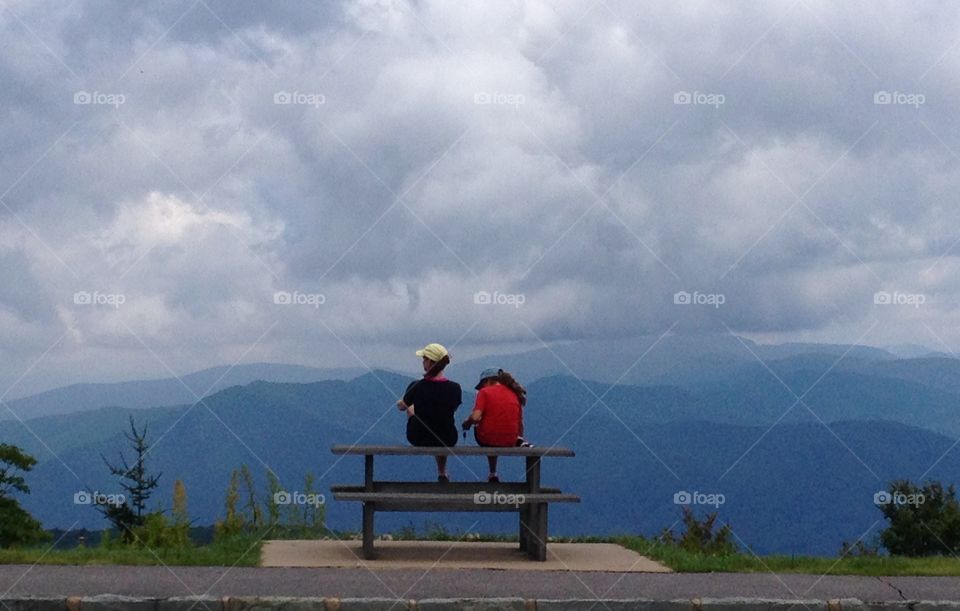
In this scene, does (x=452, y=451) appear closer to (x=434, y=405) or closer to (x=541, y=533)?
(x=434, y=405)

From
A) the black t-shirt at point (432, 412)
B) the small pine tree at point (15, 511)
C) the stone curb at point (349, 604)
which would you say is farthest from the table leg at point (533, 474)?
the small pine tree at point (15, 511)

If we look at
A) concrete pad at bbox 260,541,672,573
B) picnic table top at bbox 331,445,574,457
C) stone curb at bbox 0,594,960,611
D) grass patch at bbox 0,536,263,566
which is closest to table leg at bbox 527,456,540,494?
picnic table top at bbox 331,445,574,457

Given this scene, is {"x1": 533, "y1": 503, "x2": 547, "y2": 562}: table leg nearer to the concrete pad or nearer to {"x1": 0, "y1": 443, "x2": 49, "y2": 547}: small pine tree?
the concrete pad

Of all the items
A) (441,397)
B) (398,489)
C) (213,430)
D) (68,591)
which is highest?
(213,430)

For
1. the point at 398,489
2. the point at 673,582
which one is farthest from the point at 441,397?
the point at 673,582

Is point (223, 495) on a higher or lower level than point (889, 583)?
higher

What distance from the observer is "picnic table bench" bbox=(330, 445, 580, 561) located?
446 inches

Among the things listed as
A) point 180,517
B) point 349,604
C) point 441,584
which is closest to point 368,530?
point 441,584

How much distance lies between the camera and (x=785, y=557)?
11.7 meters

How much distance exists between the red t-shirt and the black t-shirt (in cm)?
24

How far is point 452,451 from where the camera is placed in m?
11.6

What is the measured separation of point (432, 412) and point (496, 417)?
59cm

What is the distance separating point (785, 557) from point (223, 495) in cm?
570

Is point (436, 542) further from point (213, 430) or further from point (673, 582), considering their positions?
point (213, 430)
